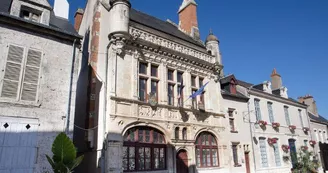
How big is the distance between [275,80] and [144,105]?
625 inches

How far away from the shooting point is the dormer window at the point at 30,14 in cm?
845

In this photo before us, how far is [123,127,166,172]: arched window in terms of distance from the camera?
10180mm

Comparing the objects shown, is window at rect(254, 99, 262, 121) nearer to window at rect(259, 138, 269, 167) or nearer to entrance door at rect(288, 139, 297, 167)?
window at rect(259, 138, 269, 167)

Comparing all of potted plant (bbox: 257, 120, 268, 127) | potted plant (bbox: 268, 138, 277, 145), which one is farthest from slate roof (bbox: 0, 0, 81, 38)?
potted plant (bbox: 268, 138, 277, 145)

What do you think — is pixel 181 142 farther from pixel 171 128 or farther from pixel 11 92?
pixel 11 92

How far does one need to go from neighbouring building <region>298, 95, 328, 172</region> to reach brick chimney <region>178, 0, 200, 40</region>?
47.8ft

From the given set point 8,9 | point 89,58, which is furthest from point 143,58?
point 8,9

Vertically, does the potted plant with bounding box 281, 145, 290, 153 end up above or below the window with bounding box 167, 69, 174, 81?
below

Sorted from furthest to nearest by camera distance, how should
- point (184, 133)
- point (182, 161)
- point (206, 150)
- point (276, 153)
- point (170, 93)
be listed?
point (276, 153) < point (206, 150) < point (170, 93) < point (184, 133) < point (182, 161)

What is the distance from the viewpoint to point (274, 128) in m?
17.9

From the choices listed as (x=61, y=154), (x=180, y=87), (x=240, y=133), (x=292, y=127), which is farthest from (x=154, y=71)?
(x=292, y=127)

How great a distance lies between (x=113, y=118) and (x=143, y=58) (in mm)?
3462

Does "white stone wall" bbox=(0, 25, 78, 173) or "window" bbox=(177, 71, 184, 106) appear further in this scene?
"window" bbox=(177, 71, 184, 106)

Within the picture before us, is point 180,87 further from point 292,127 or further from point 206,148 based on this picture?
point 292,127
